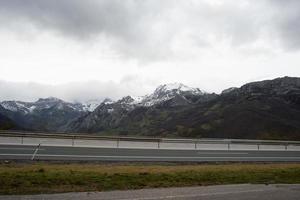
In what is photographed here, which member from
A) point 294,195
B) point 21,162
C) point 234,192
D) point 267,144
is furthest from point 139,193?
point 267,144

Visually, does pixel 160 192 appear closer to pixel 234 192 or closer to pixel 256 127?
pixel 234 192

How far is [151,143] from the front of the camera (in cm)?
4184

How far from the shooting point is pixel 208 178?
58.9 feet

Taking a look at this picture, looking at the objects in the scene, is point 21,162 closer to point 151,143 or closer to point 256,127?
point 151,143

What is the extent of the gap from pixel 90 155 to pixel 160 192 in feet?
51.8

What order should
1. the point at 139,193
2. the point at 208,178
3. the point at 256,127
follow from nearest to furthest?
the point at 139,193
the point at 208,178
the point at 256,127

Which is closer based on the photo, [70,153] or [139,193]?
[139,193]

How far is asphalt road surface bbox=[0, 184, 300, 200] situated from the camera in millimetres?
11797

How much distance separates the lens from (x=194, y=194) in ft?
42.2

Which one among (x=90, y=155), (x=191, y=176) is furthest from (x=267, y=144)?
(x=191, y=176)

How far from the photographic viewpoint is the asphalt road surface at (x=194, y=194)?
1180 centimetres

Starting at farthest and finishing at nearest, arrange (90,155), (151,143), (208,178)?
(151,143)
(90,155)
(208,178)

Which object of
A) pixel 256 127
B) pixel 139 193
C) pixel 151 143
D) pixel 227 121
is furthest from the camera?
pixel 227 121

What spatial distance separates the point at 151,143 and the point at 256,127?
316 feet
